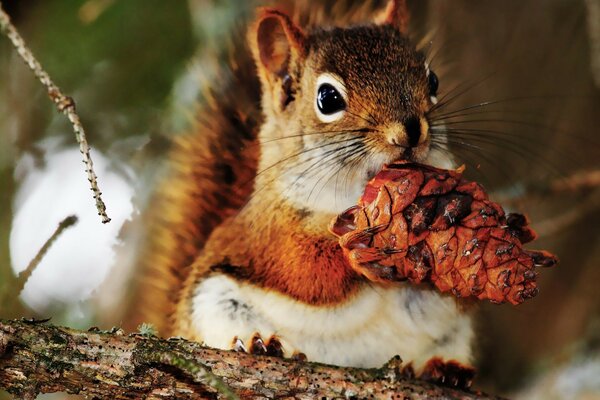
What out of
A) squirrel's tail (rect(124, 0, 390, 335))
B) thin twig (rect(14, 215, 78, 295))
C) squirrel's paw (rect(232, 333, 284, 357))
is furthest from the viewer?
squirrel's tail (rect(124, 0, 390, 335))

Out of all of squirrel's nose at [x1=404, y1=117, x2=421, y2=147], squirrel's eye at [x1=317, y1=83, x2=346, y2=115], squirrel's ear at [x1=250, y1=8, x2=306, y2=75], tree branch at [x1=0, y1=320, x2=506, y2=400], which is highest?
squirrel's ear at [x1=250, y1=8, x2=306, y2=75]

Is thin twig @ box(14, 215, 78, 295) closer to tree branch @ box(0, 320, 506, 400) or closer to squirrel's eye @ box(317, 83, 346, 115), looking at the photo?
tree branch @ box(0, 320, 506, 400)

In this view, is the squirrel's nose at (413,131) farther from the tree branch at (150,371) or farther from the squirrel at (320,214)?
the tree branch at (150,371)

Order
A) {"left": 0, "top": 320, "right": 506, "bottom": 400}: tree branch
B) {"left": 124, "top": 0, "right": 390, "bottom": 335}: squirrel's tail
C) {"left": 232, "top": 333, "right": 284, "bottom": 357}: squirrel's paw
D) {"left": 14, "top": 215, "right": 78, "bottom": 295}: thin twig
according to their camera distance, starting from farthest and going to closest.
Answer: {"left": 124, "top": 0, "right": 390, "bottom": 335}: squirrel's tail
{"left": 14, "top": 215, "right": 78, "bottom": 295}: thin twig
{"left": 232, "top": 333, "right": 284, "bottom": 357}: squirrel's paw
{"left": 0, "top": 320, "right": 506, "bottom": 400}: tree branch

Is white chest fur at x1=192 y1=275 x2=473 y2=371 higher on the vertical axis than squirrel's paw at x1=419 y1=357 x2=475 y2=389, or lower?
higher

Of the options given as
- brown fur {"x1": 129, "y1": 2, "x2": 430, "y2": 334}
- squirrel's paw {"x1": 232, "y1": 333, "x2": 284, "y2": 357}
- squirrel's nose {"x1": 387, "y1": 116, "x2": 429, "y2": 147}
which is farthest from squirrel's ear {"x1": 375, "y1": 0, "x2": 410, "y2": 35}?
squirrel's paw {"x1": 232, "y1": 333, "x2": 284, "y2": 357}

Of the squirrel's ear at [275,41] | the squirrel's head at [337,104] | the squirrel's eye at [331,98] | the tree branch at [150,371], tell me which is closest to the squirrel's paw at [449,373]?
the tree branch at [150,371]

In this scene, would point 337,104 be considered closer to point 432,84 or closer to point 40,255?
point 432,84
